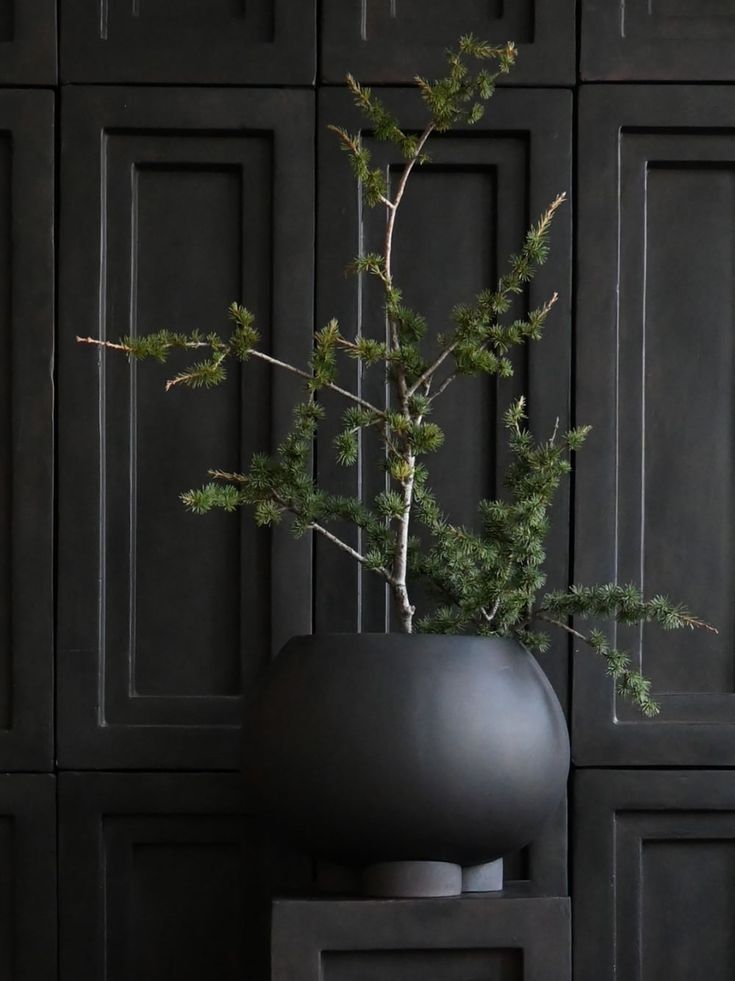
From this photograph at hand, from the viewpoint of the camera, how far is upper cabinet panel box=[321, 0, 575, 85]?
1.82 metres

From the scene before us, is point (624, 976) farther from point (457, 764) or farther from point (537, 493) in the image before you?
point (537, 493)

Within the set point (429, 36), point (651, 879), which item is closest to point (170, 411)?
point (429, 36)

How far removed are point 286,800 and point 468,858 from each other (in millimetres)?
220

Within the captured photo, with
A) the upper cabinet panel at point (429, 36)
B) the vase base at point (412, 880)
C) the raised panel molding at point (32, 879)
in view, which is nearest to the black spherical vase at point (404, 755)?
the vase base at point (412, 880)

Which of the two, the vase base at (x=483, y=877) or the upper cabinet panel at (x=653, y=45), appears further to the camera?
the upper cabinet panel at (x=653, y=45)

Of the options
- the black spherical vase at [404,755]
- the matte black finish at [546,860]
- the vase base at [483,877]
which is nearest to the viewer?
the black spherical vase at [404,755]

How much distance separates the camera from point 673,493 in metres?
1.83

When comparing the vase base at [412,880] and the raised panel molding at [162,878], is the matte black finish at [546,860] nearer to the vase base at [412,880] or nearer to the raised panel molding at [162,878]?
the raised panel molding at [162,878]

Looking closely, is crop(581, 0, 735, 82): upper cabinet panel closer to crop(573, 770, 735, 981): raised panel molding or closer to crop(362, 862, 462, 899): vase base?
crop(573, 770, 735, 981): raised panel molding

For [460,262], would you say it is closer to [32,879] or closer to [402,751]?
[402,751]

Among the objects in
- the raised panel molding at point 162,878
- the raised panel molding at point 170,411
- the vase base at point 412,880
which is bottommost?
the raised panel molding at point 162,878

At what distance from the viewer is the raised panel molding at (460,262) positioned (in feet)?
5.95

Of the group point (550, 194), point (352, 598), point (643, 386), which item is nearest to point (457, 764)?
point (352, 598)

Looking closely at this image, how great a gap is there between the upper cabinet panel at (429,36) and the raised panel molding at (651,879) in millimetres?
988
